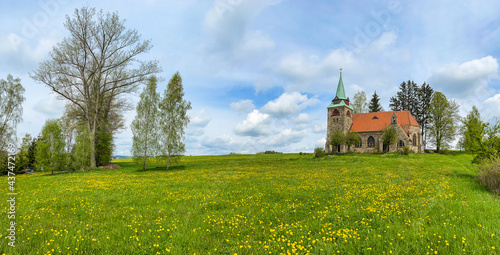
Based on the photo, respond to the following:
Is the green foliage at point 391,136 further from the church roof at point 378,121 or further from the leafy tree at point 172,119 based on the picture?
the leafy tree at point 172,119

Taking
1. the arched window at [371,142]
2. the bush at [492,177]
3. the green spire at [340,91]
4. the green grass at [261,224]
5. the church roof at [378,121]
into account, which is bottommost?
the green grass at [261,224]

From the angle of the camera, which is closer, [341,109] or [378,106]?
Result: [341,109]

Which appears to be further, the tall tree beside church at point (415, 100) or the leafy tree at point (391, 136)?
the tall tree beside church at point (415, 100)

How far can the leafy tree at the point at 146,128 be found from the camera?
3123cm

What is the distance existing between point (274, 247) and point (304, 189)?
7785 mm

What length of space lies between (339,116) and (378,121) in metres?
10.1

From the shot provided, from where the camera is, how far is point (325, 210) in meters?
8.74

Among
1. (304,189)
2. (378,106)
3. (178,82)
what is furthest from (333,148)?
(304,189)

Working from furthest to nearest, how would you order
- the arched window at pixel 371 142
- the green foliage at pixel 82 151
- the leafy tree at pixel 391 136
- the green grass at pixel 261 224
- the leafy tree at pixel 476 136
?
the arched window at pixel 371 142, the leafy tree at pixel 391 136, the green foliage at pixel 82 151, the leafy tree at pixel 476 136, the green grass at pixel 261 224

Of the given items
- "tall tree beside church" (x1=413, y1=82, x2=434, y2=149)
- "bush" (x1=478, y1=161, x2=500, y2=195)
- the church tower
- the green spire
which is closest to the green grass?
"bush" (x1=478, y1=161, x2=500, y2=195)

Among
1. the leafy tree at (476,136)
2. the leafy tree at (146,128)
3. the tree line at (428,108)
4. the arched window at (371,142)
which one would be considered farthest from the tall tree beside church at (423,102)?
the leafy tree at (146,128)

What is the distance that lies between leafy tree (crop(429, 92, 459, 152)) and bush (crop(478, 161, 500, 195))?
187ft

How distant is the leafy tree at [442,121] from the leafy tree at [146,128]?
67.4 meters

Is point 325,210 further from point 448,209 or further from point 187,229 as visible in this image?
point 187,229
